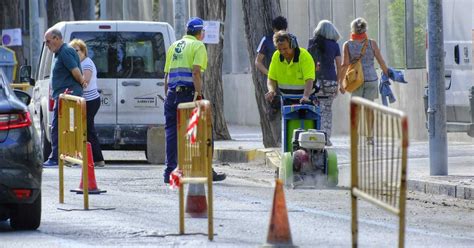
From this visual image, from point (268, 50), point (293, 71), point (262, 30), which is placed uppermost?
point (262, 30)

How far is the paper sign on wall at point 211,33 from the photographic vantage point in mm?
24997

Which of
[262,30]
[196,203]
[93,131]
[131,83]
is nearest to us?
[196,203]

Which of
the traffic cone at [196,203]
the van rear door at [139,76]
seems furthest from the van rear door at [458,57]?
the traffic cone at [196,203]

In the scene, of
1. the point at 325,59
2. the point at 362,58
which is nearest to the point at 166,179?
the point at 325,59

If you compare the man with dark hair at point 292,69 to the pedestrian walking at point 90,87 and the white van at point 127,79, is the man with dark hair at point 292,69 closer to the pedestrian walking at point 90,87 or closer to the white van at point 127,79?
the pedestrian walking at point 90,87

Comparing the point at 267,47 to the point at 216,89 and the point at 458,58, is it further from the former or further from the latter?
the point at 216,89

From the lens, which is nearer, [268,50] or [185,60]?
[185,60]

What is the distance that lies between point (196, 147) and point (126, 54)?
402 inches

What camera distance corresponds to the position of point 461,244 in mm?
11461

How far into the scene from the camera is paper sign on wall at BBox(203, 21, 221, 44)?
25.0 metres

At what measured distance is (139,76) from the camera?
863 inches

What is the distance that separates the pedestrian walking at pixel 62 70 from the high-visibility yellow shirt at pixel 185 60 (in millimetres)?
2852

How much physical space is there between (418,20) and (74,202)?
11.7 meters

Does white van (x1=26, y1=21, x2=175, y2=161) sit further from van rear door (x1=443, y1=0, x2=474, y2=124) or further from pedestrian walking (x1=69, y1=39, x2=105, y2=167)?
van rear door (x1=443, y1=0, x2=474, y2=124)
